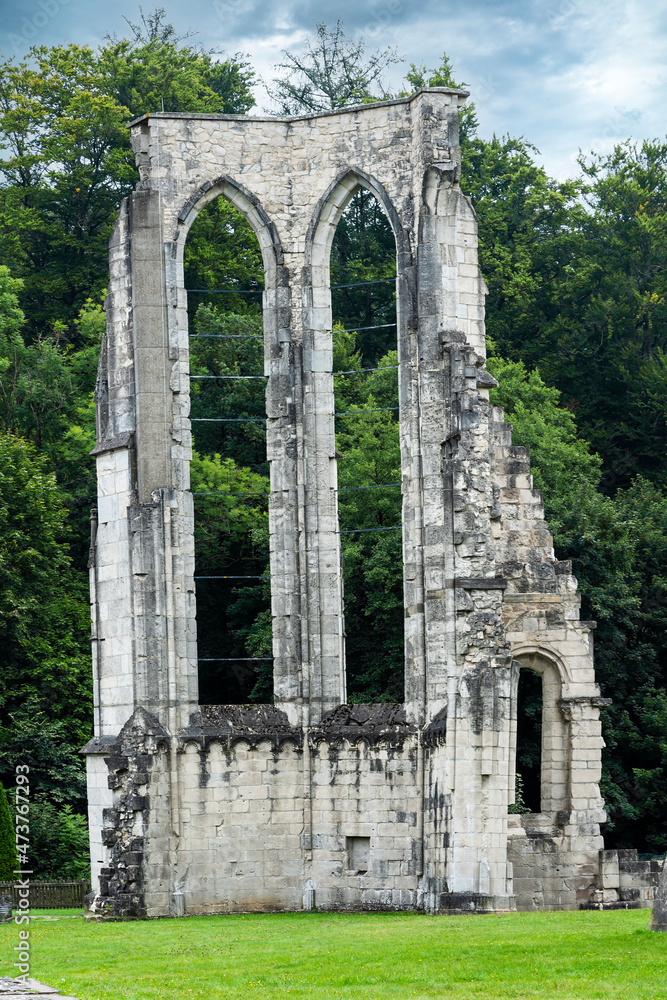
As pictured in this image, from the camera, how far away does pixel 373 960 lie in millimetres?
18484

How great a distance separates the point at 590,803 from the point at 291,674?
5.00 metres

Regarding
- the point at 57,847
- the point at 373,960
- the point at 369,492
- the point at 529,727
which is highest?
the point at 369,492

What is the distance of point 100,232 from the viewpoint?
47406 millimetres

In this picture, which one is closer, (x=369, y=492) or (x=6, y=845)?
(x=6, y=845)

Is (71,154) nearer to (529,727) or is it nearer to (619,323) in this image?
(619,323)

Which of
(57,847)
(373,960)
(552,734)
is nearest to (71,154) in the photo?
(57,847)

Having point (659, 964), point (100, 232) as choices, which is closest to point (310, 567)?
point (659, 964)

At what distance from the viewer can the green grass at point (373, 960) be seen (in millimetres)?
16359

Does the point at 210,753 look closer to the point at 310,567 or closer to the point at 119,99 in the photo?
the point at 310,567

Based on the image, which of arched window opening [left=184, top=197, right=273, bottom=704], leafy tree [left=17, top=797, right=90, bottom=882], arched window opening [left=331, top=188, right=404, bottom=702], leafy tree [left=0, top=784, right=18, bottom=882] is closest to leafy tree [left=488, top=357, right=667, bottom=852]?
arched window opening [left=331, top=188, right=404, bottom=702]

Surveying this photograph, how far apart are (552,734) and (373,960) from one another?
941 centimetres

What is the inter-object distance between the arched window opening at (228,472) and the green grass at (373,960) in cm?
1435

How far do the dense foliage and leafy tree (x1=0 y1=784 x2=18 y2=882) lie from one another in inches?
201

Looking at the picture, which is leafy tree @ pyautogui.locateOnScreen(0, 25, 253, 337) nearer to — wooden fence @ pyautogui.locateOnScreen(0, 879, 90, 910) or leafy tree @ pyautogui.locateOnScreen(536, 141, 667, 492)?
leafy tree @ pyautogui.locateOnScreen(536, 141, 667, 492)
